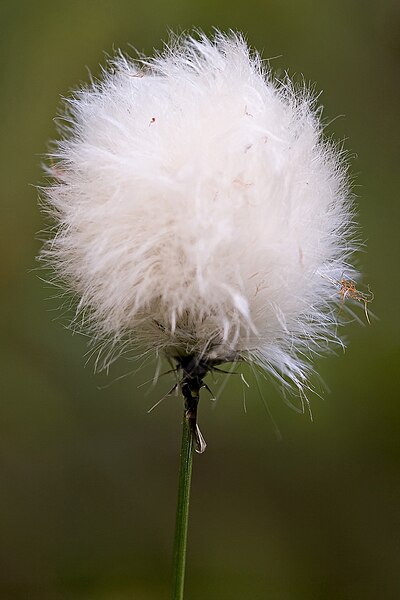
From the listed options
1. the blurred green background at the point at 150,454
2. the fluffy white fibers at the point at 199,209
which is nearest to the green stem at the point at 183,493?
the fluffy white fibers at the point at 199,209

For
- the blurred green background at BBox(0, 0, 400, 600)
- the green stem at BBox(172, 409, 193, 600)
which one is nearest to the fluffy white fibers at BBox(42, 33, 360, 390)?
the green stem at BBox(172, 409, 193, 600)

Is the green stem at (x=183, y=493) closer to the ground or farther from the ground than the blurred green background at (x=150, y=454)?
closer to the ground

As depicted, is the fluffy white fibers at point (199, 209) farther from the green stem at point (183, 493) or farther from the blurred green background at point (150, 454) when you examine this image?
the blurred green background at point (150, 454)

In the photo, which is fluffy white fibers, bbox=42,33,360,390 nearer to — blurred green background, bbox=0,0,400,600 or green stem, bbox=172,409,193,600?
green stem, bbox=172,409,193,600

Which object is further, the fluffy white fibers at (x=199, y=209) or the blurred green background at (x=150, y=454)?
the blurred green background at (x=150, y=454)

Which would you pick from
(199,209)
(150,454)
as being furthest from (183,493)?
(150,454)

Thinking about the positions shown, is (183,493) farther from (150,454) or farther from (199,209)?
(150,454)
